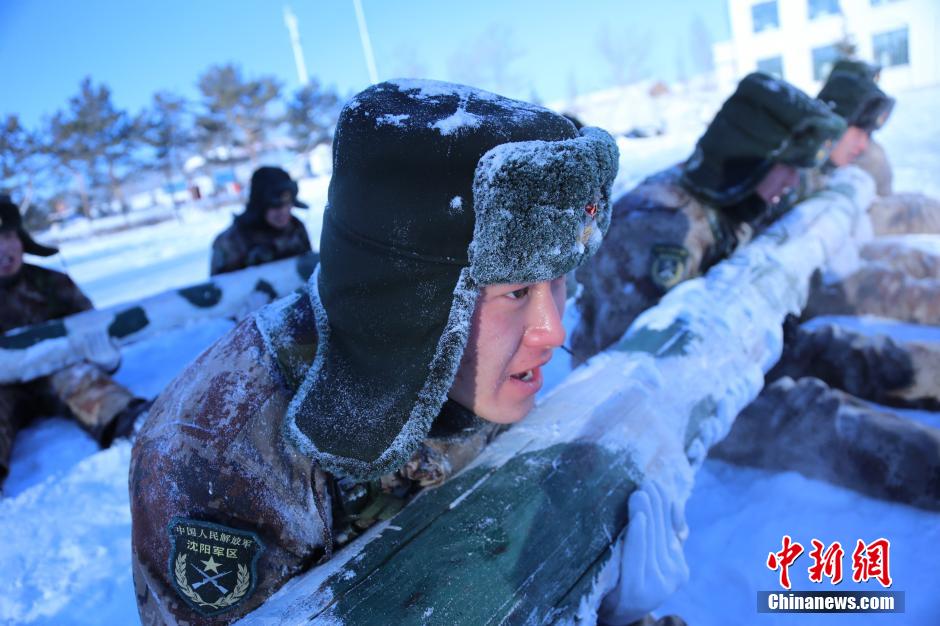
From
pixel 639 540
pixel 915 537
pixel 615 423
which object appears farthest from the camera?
pixel 915 537

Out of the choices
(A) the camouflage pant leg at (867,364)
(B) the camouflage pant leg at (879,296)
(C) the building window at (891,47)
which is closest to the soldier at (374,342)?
(A) the camouflage pant leg at (867,364)

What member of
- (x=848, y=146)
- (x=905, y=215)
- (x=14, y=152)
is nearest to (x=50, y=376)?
(x=848, y=146)

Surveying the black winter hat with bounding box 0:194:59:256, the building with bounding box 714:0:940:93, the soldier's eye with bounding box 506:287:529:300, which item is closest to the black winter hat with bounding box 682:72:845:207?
the soldier's eye with bounding box 506:287:529:300

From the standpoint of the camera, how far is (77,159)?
73.4 ft

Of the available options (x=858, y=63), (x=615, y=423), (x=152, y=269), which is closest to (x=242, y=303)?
(x=615, y=423)

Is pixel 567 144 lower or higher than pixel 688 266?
higher

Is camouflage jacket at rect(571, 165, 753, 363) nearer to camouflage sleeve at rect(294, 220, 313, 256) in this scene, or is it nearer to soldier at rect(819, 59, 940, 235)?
soldier at rect(819, 59, 940, 235)

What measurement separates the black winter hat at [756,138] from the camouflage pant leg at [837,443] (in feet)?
4.14

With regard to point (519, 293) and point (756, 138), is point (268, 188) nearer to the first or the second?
point (756, 138)

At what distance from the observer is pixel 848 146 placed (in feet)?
15.3

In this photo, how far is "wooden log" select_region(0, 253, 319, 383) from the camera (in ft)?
11.8

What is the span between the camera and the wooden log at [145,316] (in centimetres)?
360

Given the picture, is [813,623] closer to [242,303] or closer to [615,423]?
[615,423]

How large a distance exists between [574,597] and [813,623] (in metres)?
0.89
